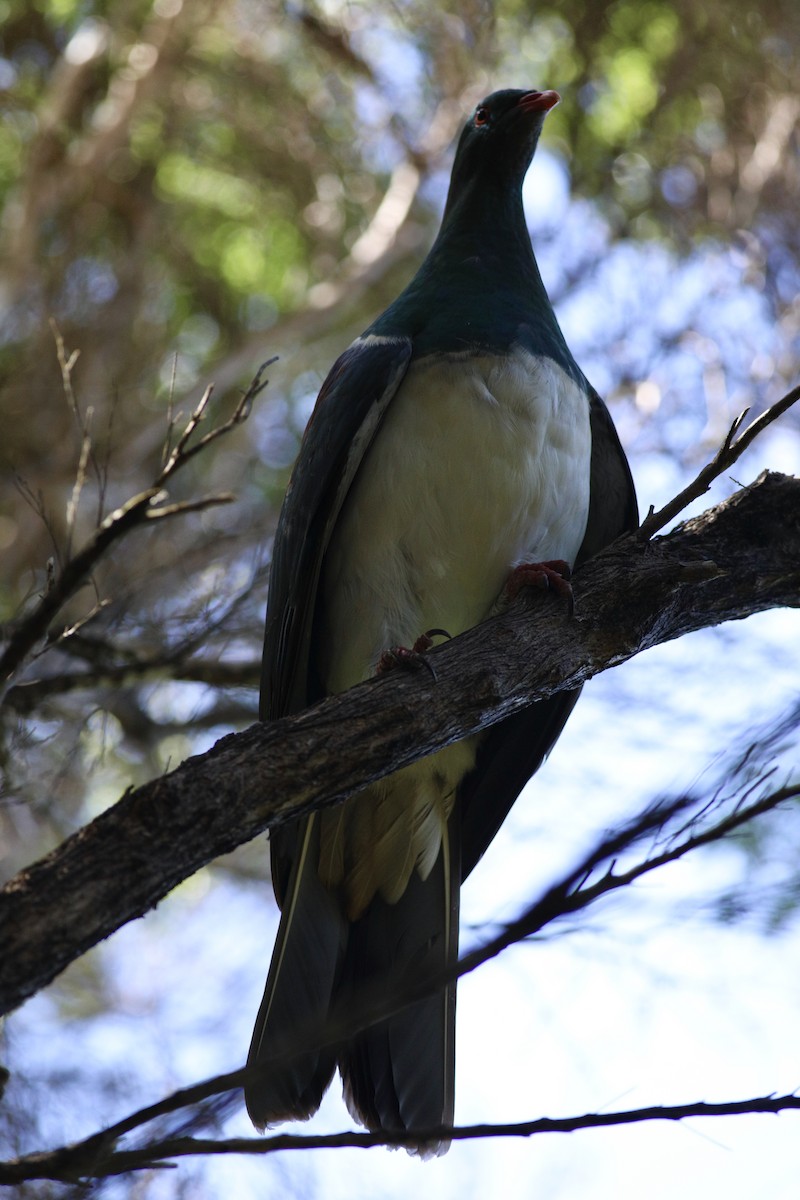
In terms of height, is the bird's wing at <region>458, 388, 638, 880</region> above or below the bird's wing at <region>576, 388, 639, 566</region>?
below

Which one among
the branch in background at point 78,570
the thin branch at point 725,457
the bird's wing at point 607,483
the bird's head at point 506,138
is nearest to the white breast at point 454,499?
the bird's wing at point 607,483

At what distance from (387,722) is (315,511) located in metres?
1.12

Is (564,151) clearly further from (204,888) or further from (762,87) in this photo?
(204,888)

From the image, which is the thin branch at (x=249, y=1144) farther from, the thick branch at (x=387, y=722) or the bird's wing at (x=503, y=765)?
the bird's wing at (x=503, y=765)

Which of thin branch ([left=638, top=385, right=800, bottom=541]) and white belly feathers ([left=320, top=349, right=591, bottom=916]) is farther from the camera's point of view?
white belly feathers ([left=320, top=349, right=591, bottom=916])

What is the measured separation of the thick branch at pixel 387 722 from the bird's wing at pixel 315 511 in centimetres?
74

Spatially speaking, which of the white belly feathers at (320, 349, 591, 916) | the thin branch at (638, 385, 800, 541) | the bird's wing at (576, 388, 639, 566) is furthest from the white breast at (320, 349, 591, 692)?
the thin branch at (638, 385, 800, 541)

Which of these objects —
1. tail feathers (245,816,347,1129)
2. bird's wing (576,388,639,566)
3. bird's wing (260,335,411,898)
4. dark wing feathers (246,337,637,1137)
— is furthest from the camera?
bird's wing (576,388,639,566)

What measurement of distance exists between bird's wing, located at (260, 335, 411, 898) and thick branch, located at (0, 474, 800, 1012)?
0.74 metres

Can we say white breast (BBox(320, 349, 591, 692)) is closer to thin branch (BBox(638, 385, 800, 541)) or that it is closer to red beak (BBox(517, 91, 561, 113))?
thin branch (BBox(638, 385, 800, 541))

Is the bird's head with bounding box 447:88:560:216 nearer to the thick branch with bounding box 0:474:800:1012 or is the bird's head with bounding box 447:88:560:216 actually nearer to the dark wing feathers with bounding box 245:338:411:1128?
the dark wing feathers with bounding box 245:338:411:1128

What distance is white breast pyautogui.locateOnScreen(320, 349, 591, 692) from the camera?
3209 millimetres

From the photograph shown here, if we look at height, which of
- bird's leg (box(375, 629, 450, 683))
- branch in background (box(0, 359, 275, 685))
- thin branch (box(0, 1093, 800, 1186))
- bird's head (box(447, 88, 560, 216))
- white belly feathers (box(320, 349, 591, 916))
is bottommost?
thin branch (box(0, 1093, 800, 1186))

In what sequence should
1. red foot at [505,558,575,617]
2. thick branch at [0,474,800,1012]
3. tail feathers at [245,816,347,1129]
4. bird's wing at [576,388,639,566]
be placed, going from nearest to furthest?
1. thick branch at [0,474,800,1012]
2. tail feathers at [245,816,347,1129]
3. red foot at [505,558,575,617]
4. bird's wing at [576,388,639,566]
